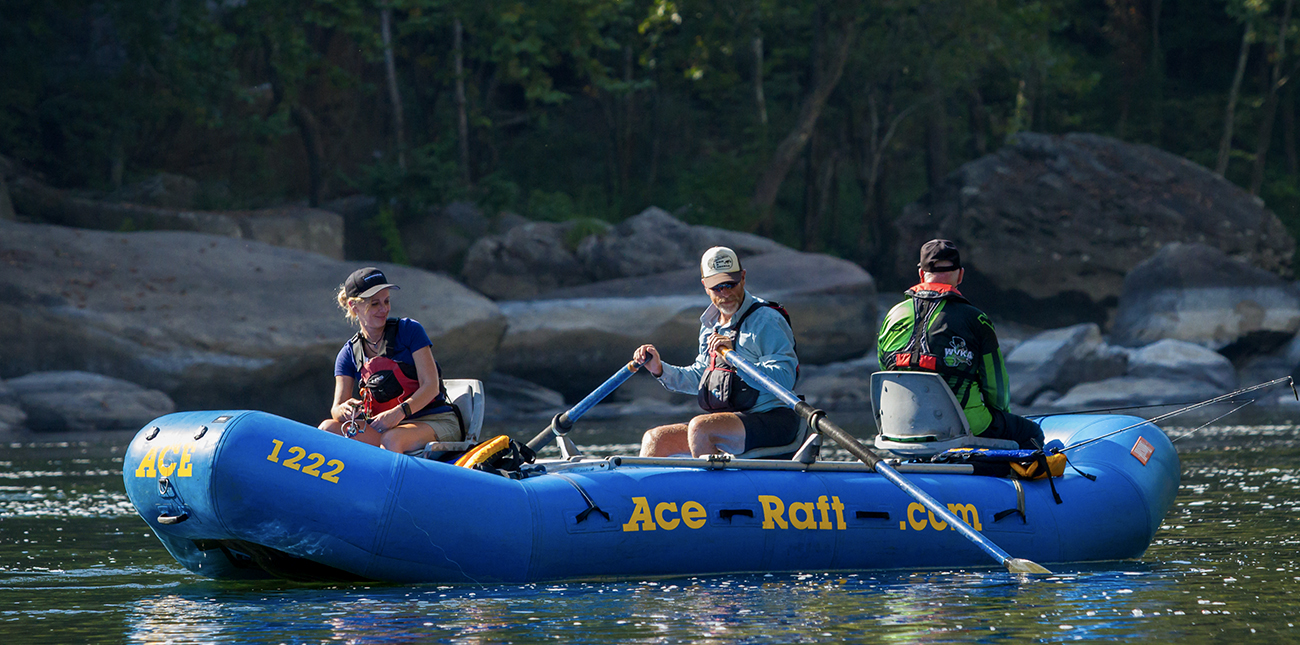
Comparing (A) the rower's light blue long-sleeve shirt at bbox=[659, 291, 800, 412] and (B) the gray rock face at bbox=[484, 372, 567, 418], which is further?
(B) the gray rock face at bbox=[484, 372, 567, 418]

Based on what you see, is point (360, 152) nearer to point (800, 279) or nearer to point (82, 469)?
point (800, 279)

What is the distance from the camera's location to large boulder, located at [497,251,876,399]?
63.8 feet

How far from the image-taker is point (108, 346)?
16.8 meters

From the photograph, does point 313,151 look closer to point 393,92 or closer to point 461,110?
point 393,92

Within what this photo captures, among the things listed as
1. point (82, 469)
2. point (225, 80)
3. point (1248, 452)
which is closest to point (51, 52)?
point (225, 80)

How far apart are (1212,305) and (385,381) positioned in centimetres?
1747

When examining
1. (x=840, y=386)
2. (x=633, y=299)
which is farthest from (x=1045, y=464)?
(x=633, y=299)

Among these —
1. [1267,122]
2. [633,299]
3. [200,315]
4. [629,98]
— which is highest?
[629,98]

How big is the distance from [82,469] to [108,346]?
204 inches

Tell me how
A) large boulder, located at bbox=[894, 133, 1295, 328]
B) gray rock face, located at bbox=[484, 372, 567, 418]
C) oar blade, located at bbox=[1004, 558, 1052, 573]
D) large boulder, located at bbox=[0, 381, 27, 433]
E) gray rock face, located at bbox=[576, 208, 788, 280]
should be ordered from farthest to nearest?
large boulder, located at bbox=[894, 133, 1295, 328], gray rock face, located at bbox=[576, 208, 788, 280], gray rock face, located at bbox=[484, 372, 567, 418], large boulder, located at bbox=[0, 381, 27, 433], oar blade, located at bbox=[1004, 558, 1052, 573]

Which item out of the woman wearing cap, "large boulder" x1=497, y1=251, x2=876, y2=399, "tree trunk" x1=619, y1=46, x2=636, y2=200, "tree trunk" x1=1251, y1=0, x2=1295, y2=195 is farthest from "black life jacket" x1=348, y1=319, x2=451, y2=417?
"tree trunk" x1=1251, y1=0, x2=1295, y2=195

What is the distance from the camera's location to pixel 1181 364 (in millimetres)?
19469

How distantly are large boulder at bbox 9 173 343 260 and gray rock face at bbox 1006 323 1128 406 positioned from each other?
1079cm

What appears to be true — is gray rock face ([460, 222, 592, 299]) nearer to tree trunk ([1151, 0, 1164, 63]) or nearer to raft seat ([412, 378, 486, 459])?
tree trunk ([1151, 0, 1164, 63])
